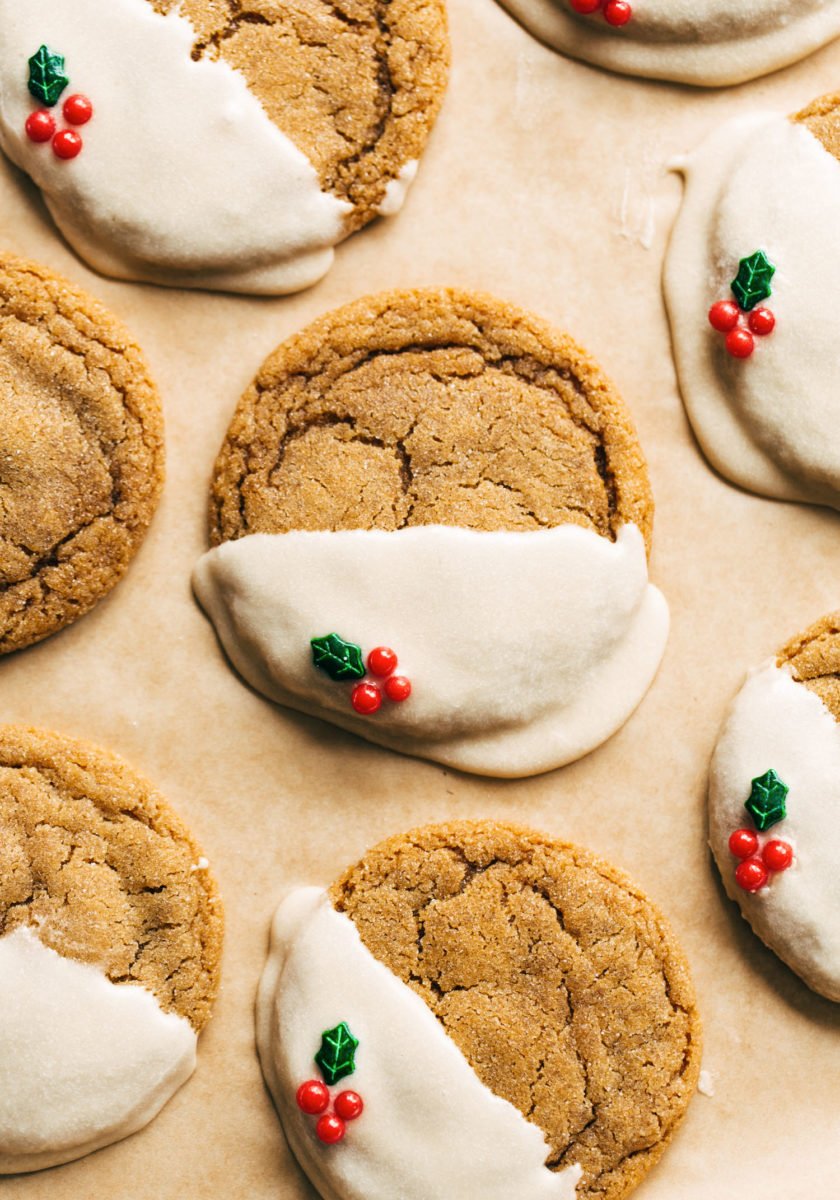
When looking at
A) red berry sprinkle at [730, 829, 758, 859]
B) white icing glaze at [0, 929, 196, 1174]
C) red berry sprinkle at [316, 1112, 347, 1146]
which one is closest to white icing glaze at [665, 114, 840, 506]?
red berry sprinkle at [730, 829, 758, 859]

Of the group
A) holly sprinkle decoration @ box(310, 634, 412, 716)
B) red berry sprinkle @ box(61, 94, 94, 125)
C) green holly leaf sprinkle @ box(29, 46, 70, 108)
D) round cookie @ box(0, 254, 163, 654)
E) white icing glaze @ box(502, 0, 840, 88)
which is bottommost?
holly sprinkle decoration @ box(310, 634, 412, 716)

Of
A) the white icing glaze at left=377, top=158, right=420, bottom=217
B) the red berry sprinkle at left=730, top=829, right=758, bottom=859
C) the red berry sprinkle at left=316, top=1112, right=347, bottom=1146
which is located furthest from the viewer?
the white icing glaze at left=377, top=158, right=420, bottom=217

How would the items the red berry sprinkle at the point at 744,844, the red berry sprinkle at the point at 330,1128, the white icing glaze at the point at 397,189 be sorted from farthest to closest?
the white icing glaze at the point at 397,189 → the red berry sprinkle at the point at 744,844 → the red berry sprinkle at the point at 330,1128

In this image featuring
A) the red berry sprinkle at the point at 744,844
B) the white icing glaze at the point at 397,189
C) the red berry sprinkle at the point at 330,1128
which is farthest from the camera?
the white icing glaze at the point at 397,189

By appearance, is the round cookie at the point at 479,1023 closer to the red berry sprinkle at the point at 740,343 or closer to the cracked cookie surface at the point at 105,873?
the cracked cookie surface at the point at 105,873

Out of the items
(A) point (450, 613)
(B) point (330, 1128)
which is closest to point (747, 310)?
(A) point (450, 613)

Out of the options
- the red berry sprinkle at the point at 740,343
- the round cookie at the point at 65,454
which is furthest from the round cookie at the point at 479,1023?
the red berry sprinkle at the point at 740,343

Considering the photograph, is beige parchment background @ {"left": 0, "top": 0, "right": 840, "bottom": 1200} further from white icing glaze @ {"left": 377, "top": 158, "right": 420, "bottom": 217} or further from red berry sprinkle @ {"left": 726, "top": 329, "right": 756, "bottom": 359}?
red berry sprinkle @ {"left": 726, "top": 329, "right": 756, "bottom": 359}
